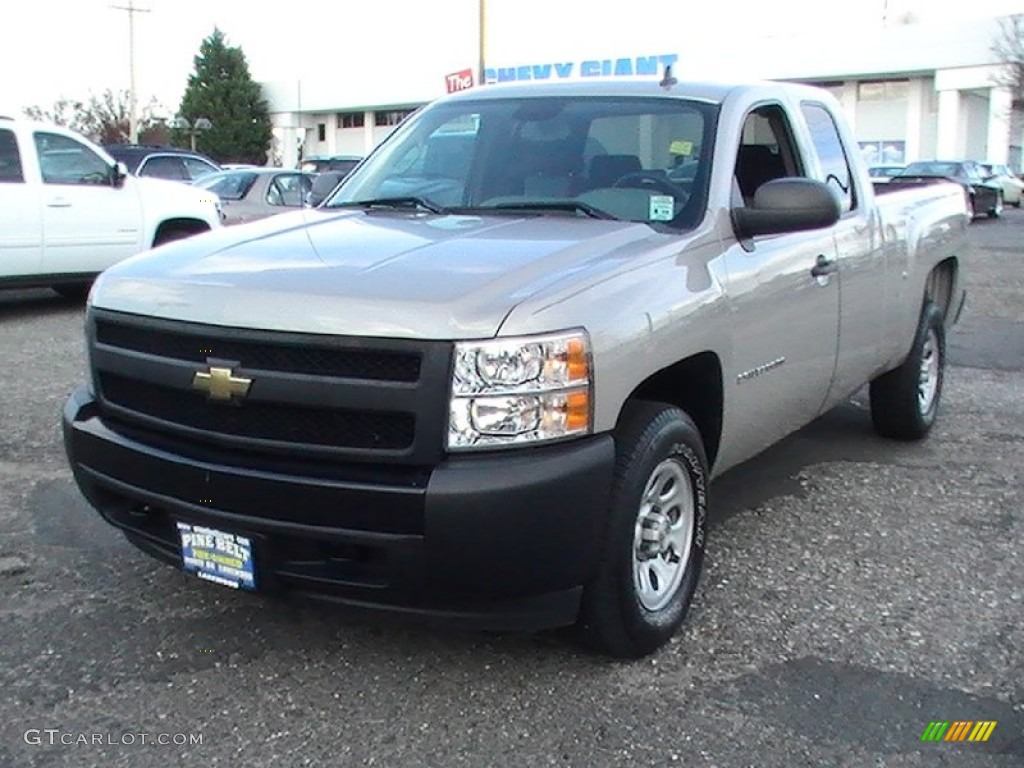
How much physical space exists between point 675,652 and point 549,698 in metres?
0.53

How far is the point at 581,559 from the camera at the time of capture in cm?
325

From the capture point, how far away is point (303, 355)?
3211mm

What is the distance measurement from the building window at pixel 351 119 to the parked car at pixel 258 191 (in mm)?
48092

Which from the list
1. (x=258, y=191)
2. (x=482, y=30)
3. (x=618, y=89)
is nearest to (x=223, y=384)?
(x=618, y=89)

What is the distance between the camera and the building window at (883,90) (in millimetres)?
45969

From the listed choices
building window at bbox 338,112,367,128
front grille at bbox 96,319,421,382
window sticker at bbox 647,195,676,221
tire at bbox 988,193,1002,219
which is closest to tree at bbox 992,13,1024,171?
tire at bbox 988,193,1002,219

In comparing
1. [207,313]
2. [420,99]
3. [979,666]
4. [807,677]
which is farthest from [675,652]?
[420,99]

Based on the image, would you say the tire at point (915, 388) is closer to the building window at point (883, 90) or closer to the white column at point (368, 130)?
the building window at point (883, 90)

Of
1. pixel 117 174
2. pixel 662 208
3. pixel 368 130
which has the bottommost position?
pixel 662 208

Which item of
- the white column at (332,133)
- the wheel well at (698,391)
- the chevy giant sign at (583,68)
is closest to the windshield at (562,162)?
the wheel well at (698,391)

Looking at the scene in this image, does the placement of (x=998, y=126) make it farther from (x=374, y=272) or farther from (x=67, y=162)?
(x=374, y=272)

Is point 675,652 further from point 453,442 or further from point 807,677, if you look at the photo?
point 453,442

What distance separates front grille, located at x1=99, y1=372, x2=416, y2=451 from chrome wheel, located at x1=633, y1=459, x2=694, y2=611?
88 centimetres

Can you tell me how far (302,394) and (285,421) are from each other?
0.42 feet
